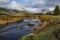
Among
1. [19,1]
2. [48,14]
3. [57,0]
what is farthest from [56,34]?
[19,1]

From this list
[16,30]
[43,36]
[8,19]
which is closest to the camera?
[43,36]

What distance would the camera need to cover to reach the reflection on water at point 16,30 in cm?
596

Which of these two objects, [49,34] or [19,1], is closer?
[49,34]

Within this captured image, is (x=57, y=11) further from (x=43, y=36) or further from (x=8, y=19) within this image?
(x=8, y=19)

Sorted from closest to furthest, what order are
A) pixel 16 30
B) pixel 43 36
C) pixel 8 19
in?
pixel 43 36 < pixel 16 30 < pixel 8 19

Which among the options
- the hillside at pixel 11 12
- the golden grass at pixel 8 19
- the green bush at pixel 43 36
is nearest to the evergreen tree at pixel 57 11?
the green bush at pixel 43 36

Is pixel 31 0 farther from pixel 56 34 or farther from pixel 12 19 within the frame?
pixel 56 34

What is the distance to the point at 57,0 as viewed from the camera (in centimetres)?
616

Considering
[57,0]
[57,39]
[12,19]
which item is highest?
[57,0]

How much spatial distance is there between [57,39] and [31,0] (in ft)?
4.73

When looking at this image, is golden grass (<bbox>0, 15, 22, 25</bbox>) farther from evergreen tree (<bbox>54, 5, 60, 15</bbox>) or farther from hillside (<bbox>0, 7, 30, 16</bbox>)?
evergreen tree (<bbox>54, 5, 60, 15</bbox>)

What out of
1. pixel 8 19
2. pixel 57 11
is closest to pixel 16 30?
pixel 8 19

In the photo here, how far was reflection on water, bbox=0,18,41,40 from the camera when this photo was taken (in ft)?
19.5

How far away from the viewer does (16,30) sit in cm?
605
